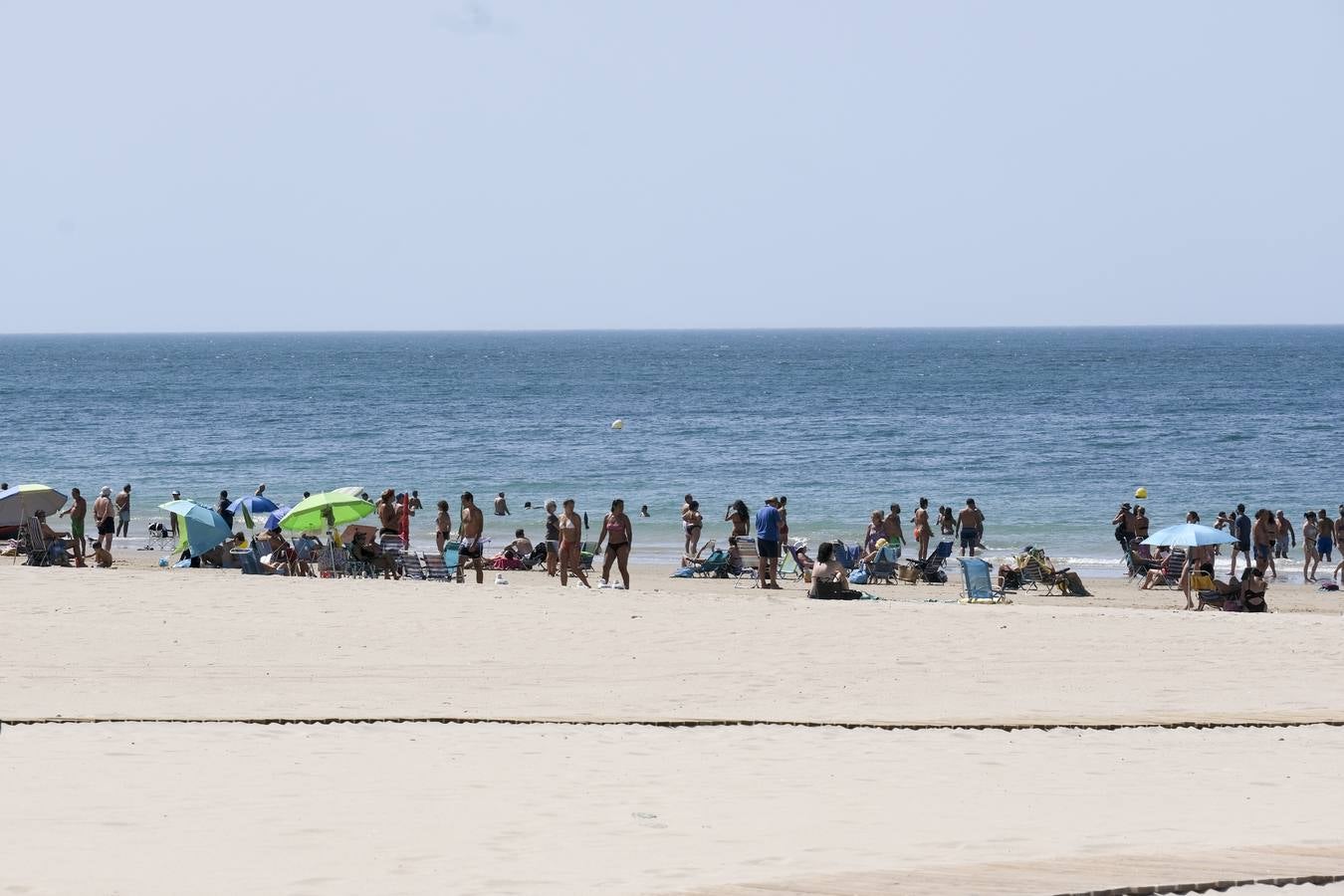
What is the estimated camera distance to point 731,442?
54.3 m

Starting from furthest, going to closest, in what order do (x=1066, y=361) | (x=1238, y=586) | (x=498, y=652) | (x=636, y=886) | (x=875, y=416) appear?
(x=1066, y=361) < (x=875, y=416) < (x=1238, y=586) < (x=498, y=652) < (x=636, y=886)

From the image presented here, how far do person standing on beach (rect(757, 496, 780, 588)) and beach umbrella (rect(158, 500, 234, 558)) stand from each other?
7.44 m

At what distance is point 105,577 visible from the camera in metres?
18.2

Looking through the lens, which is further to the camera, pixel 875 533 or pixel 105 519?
pixel 105 519

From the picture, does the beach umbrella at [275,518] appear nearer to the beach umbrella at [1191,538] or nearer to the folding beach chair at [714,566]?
the folding beach chair at [714,566]

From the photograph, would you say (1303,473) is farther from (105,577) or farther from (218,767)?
(218,767)

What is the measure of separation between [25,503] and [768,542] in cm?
1080

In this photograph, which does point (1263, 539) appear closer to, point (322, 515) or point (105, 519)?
point (322, 515)

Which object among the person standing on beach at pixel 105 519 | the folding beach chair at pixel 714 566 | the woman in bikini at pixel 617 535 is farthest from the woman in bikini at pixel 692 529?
the person standing on beach at pixel 105 519

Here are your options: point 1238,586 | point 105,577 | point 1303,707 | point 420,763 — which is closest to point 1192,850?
point 420,763

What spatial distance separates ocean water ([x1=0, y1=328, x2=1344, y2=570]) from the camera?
37.5 m

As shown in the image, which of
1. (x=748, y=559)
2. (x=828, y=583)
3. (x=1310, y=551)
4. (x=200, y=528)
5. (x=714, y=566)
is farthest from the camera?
(x=1310, y=551)

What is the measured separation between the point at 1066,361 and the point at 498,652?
123765 millimetres

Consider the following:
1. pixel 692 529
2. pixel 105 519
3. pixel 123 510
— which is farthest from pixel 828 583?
pixel 123 510
